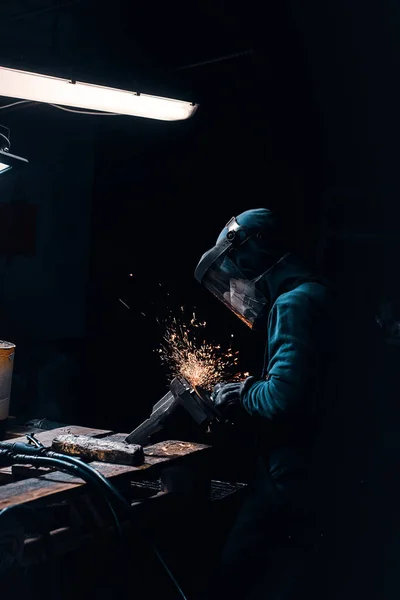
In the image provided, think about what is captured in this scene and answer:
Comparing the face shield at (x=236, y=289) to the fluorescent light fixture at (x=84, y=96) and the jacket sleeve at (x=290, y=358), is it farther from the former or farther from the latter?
the fluorescent light fixture at (x=84, y=96)

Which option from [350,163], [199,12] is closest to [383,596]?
[350,163]

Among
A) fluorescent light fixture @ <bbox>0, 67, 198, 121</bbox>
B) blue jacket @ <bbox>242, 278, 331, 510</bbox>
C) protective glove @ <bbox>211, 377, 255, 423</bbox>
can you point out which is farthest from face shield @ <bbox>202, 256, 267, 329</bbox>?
fluorescent light fixture @ <bbox>0, 67, 198, 121</bbox>

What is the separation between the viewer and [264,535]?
131 inches

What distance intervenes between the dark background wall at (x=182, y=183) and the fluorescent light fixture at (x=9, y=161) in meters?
0.98

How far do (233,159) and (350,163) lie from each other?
105 centimetres

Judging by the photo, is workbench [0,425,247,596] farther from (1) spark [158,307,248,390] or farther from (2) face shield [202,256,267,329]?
(1) spark [158,307,248,390]

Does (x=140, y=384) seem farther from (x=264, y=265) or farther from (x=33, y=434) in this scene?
(x=264, y=265)

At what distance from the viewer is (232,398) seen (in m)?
3.47

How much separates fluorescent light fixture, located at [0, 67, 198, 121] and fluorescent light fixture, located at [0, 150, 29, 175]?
0.31 metres

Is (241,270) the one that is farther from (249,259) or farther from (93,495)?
(93,495)

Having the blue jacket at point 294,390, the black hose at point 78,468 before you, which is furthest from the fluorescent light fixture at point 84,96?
the black hose at point 78,468

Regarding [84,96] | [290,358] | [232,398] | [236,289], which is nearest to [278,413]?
[290,358]

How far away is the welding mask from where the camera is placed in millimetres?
3524

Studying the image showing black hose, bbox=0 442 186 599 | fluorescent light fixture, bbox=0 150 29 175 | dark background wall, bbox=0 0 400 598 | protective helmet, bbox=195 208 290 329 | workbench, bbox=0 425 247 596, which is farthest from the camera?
dark background wall, bbox=0 0 400 598
